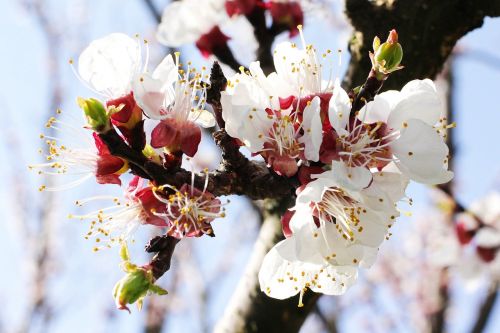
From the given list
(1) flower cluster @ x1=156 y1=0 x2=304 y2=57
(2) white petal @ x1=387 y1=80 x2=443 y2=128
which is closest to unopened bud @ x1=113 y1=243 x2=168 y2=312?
(2) white petal @ x1=387 y1=80 x2=443 y2=128

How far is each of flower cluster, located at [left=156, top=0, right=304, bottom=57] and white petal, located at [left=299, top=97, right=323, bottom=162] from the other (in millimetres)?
933

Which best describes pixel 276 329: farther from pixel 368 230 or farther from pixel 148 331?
pixel 148 331

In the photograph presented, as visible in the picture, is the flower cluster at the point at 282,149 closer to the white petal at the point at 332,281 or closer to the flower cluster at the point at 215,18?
the white petal at the point at 332,281

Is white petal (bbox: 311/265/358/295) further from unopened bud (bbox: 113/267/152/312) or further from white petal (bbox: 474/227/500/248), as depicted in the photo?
white petal (bbox: 474/227/500/248)

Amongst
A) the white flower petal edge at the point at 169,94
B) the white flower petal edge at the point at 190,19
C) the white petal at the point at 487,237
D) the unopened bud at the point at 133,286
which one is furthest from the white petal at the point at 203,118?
the white petal at the point at 487,237

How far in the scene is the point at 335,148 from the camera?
42.2 inches

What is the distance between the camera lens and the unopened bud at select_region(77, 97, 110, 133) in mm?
1001

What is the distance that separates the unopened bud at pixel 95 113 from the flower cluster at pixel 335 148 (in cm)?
21

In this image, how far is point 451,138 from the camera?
2734 mm

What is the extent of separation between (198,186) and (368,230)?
1.08 ft

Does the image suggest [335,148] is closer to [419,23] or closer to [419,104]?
[419,104]

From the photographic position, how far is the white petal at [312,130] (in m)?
1.00

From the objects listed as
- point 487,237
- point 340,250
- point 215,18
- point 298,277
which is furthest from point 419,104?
point 487,237

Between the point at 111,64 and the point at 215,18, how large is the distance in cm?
84
